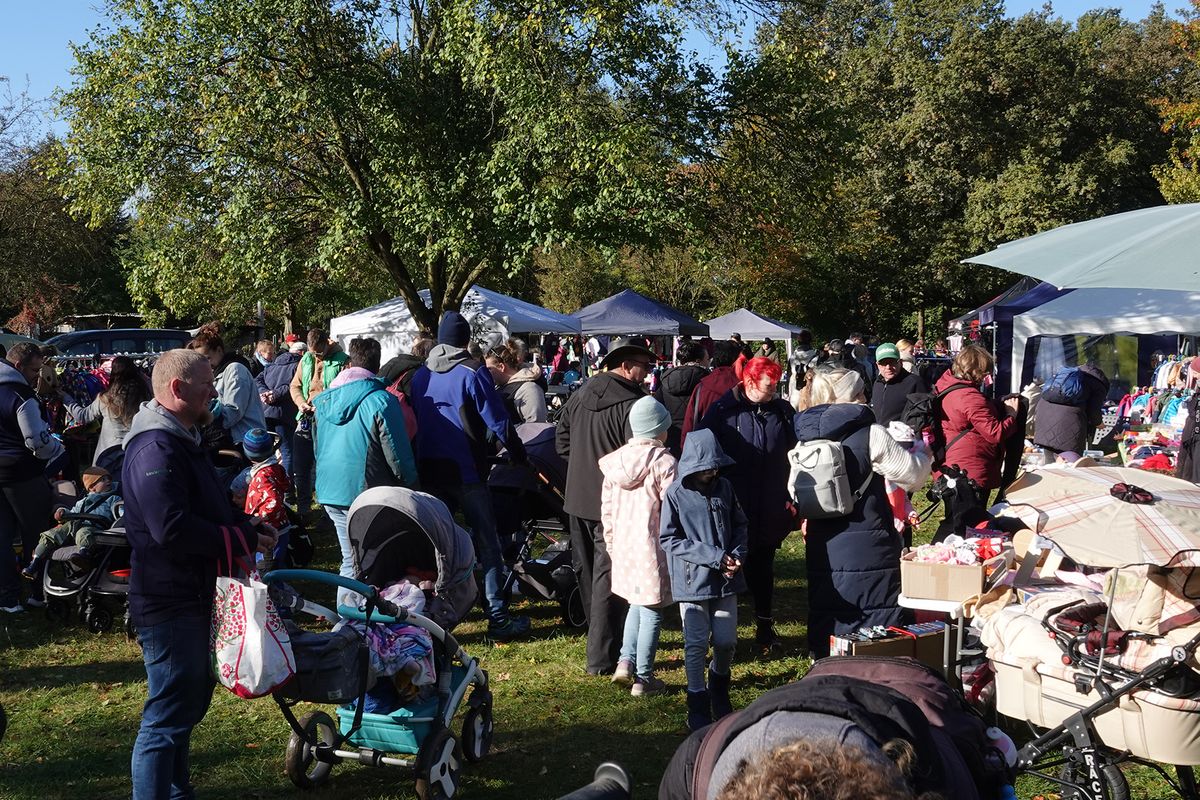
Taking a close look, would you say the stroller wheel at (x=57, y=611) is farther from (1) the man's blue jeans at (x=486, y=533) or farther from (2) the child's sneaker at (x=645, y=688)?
Answer: (2) the child's sneaker at (x=645, y=688)

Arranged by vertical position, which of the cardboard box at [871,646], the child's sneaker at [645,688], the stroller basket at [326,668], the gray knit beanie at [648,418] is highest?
the gray knit beanie at [648,418]

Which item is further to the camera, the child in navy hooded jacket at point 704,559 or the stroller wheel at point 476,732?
the child in navy hooded jacket at point 704,559

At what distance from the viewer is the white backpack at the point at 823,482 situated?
5652 mm

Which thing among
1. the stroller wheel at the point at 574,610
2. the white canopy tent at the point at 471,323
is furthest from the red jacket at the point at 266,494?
the white canopy tent at the point at 471,323

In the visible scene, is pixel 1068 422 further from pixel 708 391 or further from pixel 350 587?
pixel 350 587

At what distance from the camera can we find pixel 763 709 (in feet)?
6.36

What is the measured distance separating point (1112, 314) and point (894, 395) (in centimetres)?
916

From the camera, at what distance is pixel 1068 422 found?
9992mm

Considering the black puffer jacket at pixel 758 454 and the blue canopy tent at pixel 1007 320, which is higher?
the blue canopy tent at pixel 1007 320

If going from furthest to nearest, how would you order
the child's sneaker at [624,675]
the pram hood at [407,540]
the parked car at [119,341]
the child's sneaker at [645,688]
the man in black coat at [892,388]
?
the parked car at [119,341] < the man in black coat at [892,388] < the child's sneaker at [624,675] < the child's sneaker at [645,688] < the pram hood at [407,540]

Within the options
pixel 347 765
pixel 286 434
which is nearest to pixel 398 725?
pixel 347 765

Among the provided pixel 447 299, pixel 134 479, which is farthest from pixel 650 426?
pixel 447 299

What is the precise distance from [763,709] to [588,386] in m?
4.89

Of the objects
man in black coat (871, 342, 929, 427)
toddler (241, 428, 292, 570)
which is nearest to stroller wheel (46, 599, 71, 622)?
toddler (241, 428, 292, 570)
